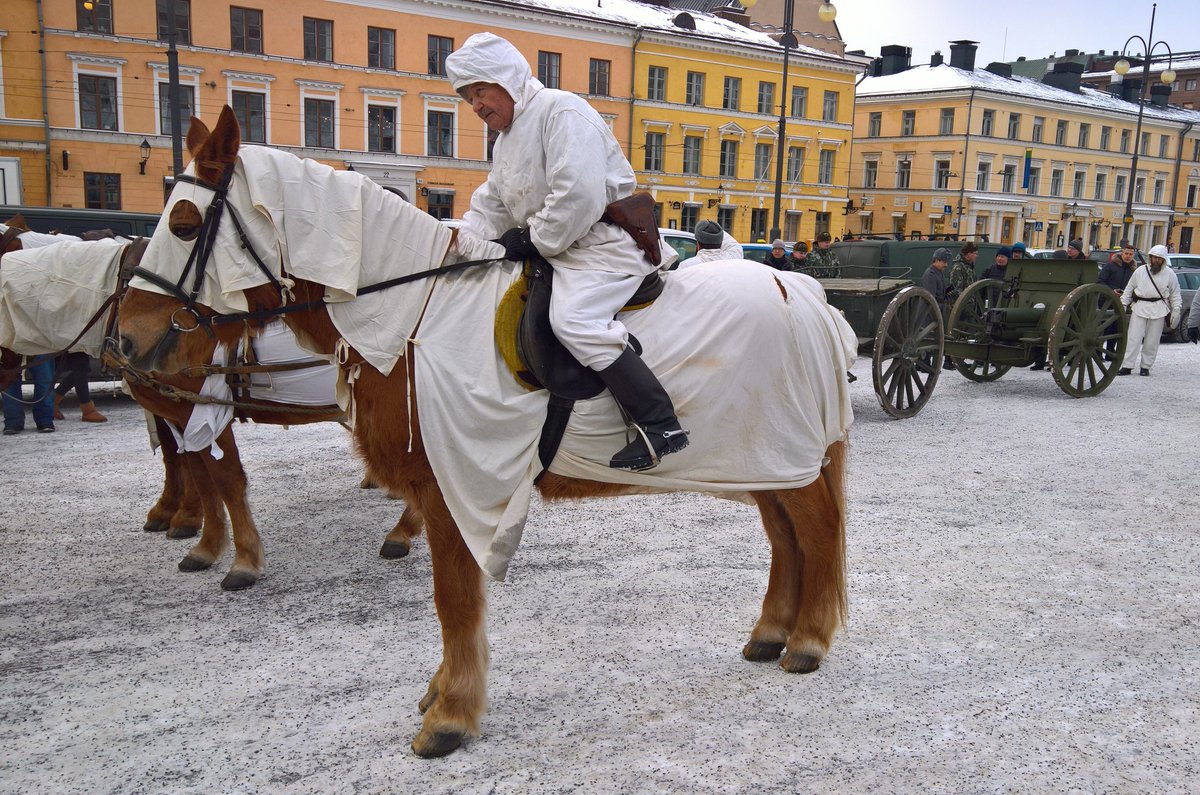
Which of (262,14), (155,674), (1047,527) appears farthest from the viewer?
(262,14)

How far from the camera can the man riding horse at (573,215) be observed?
119 inches

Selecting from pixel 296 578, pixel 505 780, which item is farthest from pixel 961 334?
pixel 505 780

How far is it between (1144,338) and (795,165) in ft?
107

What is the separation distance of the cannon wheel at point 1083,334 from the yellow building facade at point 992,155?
41.3m

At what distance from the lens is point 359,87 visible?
1297 inches

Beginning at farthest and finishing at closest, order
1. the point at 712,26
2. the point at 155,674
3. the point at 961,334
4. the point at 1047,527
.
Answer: the point at 712,26 < the point at 961,334 < the point at 1047,527 < the point at 155,674

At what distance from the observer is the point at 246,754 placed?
10.2 feet

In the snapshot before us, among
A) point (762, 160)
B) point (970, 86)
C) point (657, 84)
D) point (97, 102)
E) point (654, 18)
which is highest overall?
point (654, 18)

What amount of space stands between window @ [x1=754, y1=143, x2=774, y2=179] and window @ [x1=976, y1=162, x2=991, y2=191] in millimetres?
15688

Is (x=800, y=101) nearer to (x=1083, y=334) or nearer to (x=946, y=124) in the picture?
(x=946, y=124)

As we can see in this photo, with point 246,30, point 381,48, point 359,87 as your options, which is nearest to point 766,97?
point 381,48

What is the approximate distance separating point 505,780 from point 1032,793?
1.72m

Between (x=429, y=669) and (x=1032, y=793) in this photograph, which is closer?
(x=1032, y=793)

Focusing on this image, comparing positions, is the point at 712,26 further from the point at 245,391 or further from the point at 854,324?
the point at 245,391
